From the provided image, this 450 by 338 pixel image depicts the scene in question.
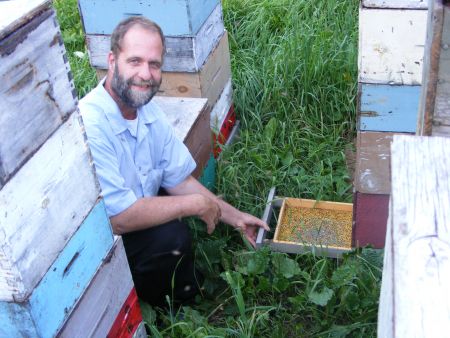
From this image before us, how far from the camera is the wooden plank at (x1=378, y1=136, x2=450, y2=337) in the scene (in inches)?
28.3

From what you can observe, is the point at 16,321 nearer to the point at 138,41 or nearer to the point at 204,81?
the point at 138,41

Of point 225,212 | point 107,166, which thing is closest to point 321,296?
point 225,212

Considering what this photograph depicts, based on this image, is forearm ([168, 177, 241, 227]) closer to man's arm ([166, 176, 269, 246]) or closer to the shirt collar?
man's arm ([166, 176, 269, 246])

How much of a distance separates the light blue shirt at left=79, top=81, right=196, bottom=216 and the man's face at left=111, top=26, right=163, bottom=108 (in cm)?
7

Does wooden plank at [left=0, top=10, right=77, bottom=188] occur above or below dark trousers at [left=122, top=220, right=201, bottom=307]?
above

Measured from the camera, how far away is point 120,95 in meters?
2.69

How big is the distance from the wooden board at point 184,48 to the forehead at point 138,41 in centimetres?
63

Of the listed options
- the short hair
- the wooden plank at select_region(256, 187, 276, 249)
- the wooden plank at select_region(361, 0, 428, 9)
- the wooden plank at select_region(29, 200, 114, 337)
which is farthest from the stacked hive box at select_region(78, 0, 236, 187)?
the wooden plank at select_region(29, 200, 114, 337)

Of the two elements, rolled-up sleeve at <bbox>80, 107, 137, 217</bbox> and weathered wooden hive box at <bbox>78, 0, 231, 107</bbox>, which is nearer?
rolled-up sleeve at <bbox>80, 107, 137, 217</bbox>

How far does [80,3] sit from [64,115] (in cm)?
185

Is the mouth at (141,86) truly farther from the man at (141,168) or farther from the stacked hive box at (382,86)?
the stacked hive box at (382,86)

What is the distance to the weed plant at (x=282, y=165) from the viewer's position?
2646 millimetres

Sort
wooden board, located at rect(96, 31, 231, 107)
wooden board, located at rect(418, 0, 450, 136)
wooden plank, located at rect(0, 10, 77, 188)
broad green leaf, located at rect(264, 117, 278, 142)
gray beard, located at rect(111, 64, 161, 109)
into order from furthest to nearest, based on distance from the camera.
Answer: broad green leaf, located at rect(264, 117, 278, 142), wooden board, located at rect(96, 31, 231, 107), gray beard, located at rect(111, 64, 161, 109), wooden plank, located at rect(0, 10, 77, 188), wooden board, located at rect(418, 0, 450, 136)

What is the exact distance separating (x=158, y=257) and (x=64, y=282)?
3.13ft
